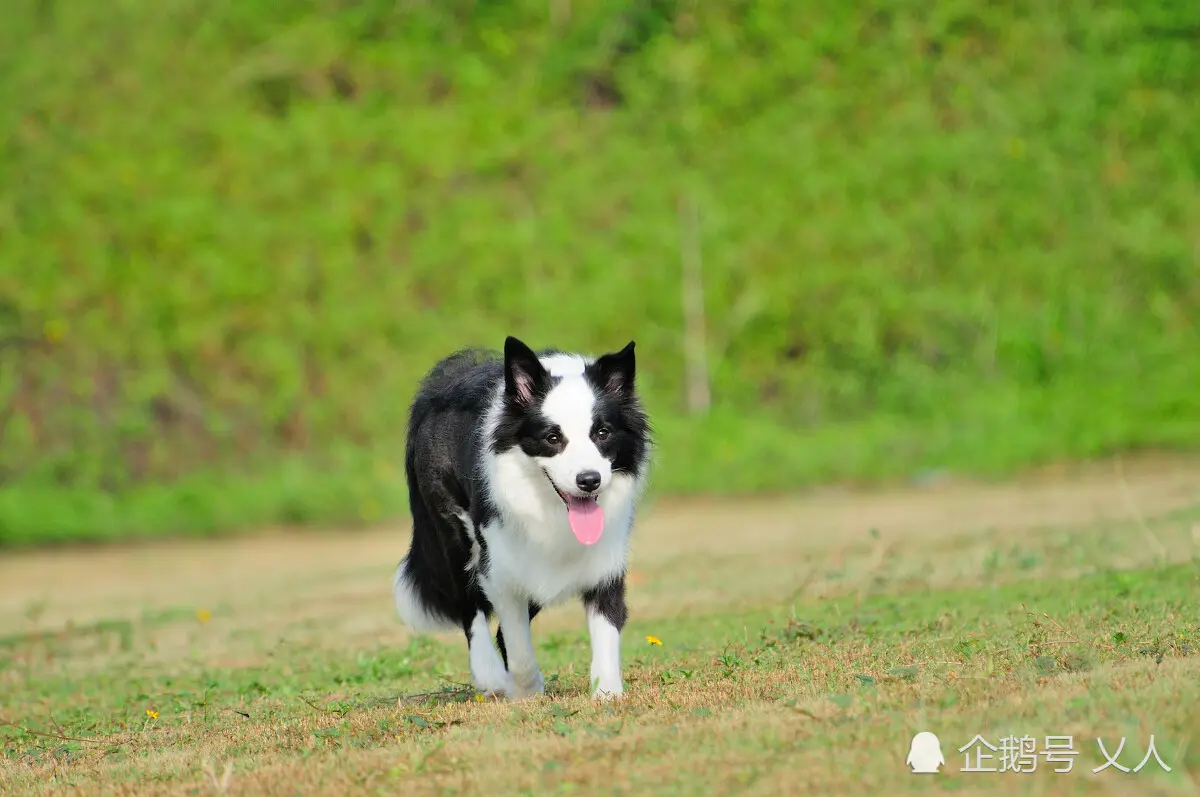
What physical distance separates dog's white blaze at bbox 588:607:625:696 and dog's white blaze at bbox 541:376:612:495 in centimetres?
73

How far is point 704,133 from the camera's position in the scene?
23719 millimetres

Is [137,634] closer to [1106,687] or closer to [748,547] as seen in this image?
[748,547]

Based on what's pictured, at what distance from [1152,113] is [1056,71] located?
5.54 ft

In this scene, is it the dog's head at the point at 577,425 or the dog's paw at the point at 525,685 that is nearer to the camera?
the dog's head at the point at 577,425

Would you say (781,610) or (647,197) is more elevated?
(647,197)

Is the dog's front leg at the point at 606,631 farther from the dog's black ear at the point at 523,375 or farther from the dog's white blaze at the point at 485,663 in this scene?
the dog's black ear at the point at 523,375

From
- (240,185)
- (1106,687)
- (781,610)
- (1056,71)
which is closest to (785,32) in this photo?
(1056,71)

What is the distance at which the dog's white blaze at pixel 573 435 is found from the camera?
7348 millimetres

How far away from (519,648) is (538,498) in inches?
34.0

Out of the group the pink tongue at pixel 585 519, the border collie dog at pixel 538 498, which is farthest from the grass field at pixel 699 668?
the pink tongue at pixel 585 519

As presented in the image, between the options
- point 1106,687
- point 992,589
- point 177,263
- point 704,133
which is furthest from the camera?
point 704,133

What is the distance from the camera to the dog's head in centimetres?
740

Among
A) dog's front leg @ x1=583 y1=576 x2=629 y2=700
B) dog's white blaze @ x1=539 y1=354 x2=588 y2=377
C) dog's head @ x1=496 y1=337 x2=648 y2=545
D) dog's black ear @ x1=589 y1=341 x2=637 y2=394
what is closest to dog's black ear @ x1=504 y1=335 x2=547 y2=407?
dog's head @ x1=496 y1=337 x2=648 y2=545

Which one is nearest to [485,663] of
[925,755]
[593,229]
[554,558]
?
[554,558]
